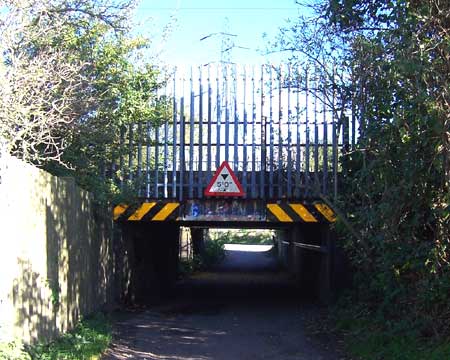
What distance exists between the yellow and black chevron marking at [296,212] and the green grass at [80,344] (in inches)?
158

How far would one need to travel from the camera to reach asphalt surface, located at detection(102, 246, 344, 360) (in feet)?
29.7

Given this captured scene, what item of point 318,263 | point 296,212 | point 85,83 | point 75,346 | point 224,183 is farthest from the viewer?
point 318,263

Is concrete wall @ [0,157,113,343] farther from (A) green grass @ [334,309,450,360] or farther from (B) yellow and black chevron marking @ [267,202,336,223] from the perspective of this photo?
(A) green grass @ [334,309,450,360]

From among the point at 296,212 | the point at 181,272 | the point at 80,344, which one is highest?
the point at 296,212

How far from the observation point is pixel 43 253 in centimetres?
796

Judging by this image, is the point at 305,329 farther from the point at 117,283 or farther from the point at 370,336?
the point at 117,283

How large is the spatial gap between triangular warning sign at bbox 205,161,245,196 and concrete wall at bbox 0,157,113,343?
2315mm

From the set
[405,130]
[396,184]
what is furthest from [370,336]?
[405,130]

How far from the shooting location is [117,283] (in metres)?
13.2

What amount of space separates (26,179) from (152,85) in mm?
5196

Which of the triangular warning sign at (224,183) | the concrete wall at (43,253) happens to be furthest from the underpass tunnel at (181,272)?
the concrete wall at (43,253)

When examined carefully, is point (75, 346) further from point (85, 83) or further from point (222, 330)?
point (85, 83)

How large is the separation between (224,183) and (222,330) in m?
2.76

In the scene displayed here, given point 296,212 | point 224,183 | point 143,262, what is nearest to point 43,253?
point 224,183
